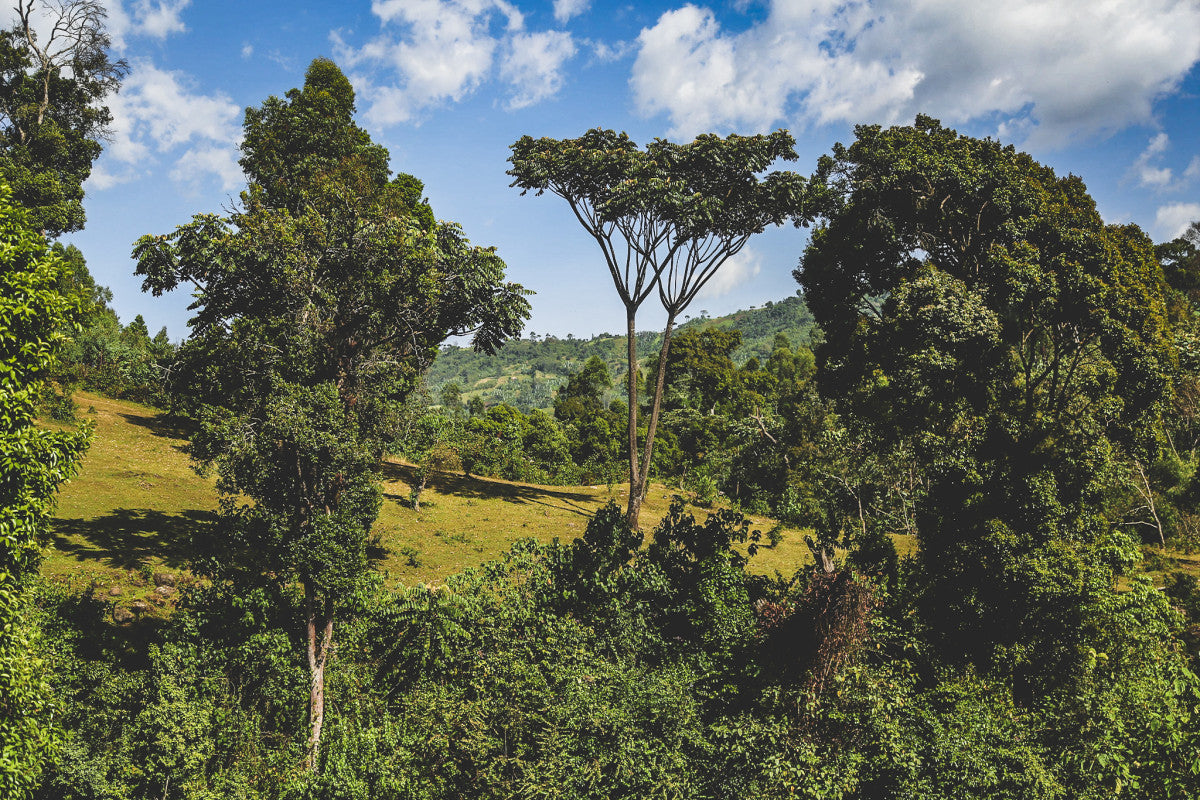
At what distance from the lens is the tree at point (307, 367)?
1048cm

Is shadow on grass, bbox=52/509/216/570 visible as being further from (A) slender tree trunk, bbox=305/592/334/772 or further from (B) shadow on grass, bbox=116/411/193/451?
(B) shadow on grass, bbox=116/411/193/451

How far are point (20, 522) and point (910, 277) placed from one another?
1956cm

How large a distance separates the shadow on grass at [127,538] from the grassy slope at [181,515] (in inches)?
0.8

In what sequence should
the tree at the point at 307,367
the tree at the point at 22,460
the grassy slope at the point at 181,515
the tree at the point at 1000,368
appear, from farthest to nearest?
the grassy slope at the point at 181,515
the tree at the point at 1000,368
the tree at the point at 307,367
the tree at the point at 22,460

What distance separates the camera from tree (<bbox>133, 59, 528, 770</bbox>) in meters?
10.5

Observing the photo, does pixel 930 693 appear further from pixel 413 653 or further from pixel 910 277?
pixel 910 277

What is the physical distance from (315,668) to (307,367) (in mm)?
5376

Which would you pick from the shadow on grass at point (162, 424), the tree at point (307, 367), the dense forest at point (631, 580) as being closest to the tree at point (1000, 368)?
the dense forest at point (631, 580)

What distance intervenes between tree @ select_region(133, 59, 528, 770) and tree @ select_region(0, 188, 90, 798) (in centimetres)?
218

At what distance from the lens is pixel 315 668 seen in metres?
11.5

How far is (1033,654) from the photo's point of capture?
12469mm

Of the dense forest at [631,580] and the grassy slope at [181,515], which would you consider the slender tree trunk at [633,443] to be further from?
the dense forest at [631,580]

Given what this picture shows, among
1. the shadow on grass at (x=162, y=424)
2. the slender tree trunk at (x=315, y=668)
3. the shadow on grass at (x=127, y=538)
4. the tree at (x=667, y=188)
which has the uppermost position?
the tree at (x=667, y=188)

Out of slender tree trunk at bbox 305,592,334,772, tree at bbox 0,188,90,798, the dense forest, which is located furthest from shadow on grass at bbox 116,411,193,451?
tree at bbox 0,188,90,798
